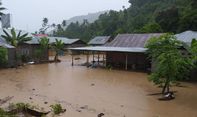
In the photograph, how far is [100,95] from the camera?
15297 millimetres

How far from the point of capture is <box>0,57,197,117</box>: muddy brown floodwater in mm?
12158

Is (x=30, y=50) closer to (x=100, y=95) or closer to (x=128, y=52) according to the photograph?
(x=128, y=52)

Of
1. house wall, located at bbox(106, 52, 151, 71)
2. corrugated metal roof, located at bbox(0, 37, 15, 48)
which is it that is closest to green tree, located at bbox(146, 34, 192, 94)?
house wall, located at bbox(106, 52, 151, 71)

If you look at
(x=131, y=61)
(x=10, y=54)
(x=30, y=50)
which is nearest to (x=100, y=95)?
(x=131, y=61)

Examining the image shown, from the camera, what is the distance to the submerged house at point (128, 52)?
1060 inches

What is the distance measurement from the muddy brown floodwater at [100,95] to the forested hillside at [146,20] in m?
19.8

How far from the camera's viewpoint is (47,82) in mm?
19531

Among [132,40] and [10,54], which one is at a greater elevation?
[132,40]

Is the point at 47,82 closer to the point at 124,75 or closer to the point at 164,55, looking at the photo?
the point at 124,75

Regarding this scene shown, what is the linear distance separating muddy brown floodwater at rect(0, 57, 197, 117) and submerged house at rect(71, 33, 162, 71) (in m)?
4.99

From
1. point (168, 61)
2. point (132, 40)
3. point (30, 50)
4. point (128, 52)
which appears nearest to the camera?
point (168, 61)

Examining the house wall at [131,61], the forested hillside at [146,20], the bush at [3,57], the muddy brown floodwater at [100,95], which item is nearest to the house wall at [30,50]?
the bush at [3,57]

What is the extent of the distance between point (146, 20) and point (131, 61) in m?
30.3

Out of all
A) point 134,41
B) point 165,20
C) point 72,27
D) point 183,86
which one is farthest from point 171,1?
point 183,86
